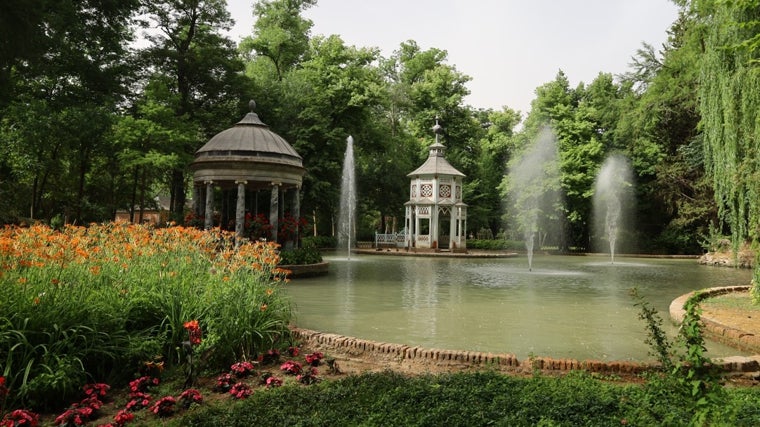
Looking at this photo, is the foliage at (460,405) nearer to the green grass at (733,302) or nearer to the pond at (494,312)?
the pond at (494,312)

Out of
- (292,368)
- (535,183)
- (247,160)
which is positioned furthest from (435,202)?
(292,368)

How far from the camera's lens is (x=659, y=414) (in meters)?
3.66

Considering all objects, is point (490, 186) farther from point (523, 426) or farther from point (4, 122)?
point (523, 426)

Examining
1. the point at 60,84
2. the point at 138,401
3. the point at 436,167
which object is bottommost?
the point at 138,401

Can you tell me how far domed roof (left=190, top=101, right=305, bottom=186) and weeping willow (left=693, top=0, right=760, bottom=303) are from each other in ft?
A: 39.4

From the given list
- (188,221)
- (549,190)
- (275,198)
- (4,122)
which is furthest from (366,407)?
(549,190)

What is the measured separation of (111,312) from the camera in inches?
202

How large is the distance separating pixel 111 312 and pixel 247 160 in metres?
11.1

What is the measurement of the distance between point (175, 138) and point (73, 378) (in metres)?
17.6

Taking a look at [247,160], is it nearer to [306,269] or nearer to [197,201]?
[197,201]

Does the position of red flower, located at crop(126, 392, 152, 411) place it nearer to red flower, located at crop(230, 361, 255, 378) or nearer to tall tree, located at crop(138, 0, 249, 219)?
red flower, located at crop(230, 361, 255, 378)

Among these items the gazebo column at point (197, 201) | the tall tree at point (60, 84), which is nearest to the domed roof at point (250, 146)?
the gazebo column at point (197, 201)

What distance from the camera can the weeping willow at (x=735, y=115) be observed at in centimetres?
1093

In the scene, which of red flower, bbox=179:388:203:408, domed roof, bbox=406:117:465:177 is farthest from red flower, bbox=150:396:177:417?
domed roof, bbox=406:117:465:177
